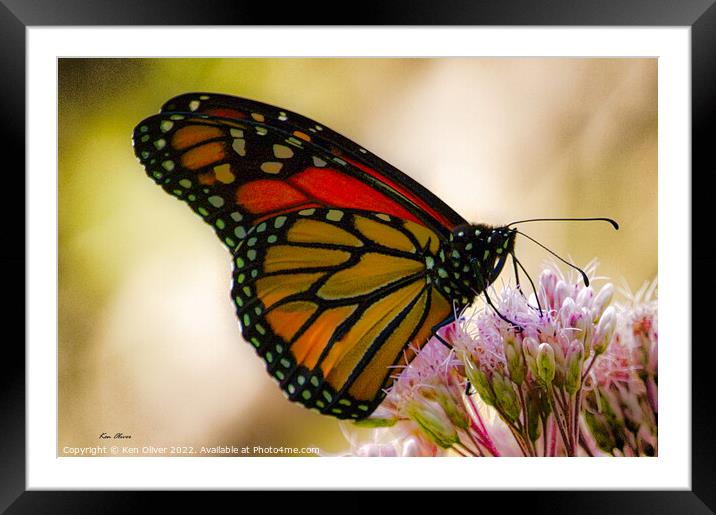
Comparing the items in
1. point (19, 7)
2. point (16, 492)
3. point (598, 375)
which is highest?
point (19, 7)

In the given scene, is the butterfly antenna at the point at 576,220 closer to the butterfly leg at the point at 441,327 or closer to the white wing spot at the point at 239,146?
the butterfly leg at the point at 441,327

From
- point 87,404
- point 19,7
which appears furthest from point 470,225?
point 19,7

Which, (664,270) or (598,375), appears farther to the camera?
(664,270)

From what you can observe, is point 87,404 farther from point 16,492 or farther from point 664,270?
point 664,270

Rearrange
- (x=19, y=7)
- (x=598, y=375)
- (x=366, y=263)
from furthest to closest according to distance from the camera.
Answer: (x=366, y=263), (x=19, y=7), (x=598, y=375)

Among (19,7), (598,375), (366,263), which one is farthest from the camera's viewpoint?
(366,263)

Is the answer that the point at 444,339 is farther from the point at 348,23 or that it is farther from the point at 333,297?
the point at 348,23

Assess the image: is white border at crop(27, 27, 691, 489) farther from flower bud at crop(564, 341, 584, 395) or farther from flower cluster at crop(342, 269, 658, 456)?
flower bud at crop(564, 341, 584, 395)
